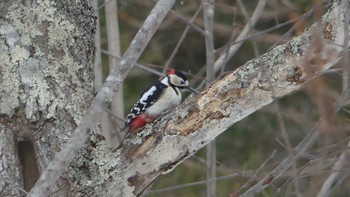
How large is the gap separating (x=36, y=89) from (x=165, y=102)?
4.35 ft

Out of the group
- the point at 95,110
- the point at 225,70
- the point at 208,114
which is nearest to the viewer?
the point at 95,110

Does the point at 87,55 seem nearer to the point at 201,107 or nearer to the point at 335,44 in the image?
the point at 201,107

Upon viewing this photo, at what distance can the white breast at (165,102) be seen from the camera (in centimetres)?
489

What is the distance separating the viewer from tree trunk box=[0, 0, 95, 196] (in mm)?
3746

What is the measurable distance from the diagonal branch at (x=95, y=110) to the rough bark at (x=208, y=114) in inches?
21.4

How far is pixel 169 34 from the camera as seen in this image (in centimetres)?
844

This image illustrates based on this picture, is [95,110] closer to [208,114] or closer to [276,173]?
[208,114]

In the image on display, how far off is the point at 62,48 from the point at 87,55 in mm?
141

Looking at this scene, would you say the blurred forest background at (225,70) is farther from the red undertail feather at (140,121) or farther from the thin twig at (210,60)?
the red undertail feather at (140,121)

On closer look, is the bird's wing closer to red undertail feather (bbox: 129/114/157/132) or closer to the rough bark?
red undertail feather (bbox: 129/114/157/132)

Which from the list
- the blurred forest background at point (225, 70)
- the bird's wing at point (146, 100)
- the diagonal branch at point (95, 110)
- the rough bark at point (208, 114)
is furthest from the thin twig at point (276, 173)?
the blurred forest background at point (225, 70)

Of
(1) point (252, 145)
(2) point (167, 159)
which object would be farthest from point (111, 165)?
(1) point (252, 145)

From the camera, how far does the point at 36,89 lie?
3.76 meters

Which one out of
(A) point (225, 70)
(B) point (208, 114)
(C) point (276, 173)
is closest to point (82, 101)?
(B) point (208, 114)
